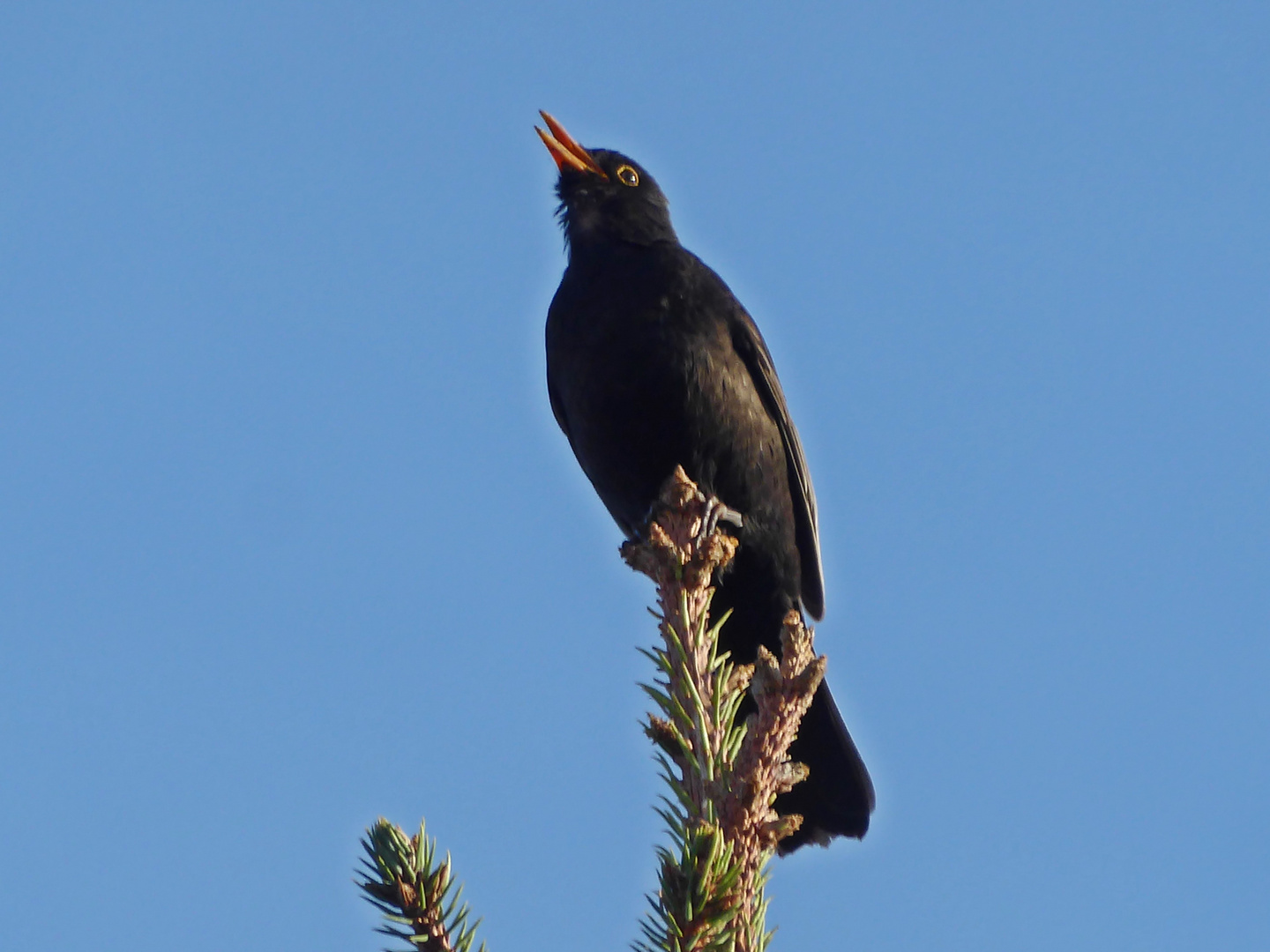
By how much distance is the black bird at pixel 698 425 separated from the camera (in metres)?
4.74

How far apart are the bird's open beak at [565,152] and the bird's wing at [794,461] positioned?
48.4 inches

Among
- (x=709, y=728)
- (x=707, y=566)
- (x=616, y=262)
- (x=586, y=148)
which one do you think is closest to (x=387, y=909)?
(x=709, y=728)

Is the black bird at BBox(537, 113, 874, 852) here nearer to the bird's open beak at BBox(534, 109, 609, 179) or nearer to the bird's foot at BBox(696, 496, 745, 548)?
the bird's foot at BBox(696, 496, 745, 548)

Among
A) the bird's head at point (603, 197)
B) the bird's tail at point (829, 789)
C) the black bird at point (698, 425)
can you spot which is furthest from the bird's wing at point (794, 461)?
the bird's tail at point (829, 789)

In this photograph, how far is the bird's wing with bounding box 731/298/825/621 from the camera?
5.43 meters

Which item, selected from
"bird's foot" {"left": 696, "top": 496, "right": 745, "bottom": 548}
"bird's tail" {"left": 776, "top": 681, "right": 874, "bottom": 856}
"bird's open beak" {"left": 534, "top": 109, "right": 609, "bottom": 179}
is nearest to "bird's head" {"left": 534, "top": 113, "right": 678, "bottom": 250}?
"bird's open beak" {"left": 534, "top": 109, "right": 609, "bottom": 179}

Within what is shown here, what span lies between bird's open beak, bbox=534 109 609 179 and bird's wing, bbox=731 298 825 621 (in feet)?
4.03

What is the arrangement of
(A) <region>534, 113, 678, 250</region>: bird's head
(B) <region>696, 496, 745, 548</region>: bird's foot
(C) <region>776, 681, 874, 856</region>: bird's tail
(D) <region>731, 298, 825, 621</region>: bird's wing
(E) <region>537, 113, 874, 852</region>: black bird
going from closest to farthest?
(B) <region>696, 496, 745, 548</region>: bird's foot, (C) <region>776, 681, 874, 856</region>: bird's tail, (E) <region>537, 113, 874, 852</region>: black bird, (D) <region>731, 298, 825, 621</region>: bird's wing, (A) <region>534, 113, 678, 250</region>: bird's head

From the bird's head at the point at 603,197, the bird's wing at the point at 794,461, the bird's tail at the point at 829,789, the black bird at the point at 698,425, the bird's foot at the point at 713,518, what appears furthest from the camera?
the bird's head at the point at 603,197

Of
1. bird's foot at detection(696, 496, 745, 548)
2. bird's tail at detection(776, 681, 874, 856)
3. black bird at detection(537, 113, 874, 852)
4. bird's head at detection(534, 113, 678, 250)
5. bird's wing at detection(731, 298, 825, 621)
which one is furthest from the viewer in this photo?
bird's head at detection(534, 113, 678, 250)

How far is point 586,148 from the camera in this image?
634 cm

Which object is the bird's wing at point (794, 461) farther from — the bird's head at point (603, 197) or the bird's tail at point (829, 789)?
the bird's tail at point (829, 789)

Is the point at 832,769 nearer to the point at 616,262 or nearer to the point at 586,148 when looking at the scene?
the point at 616,262

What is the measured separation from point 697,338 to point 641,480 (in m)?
0.55
